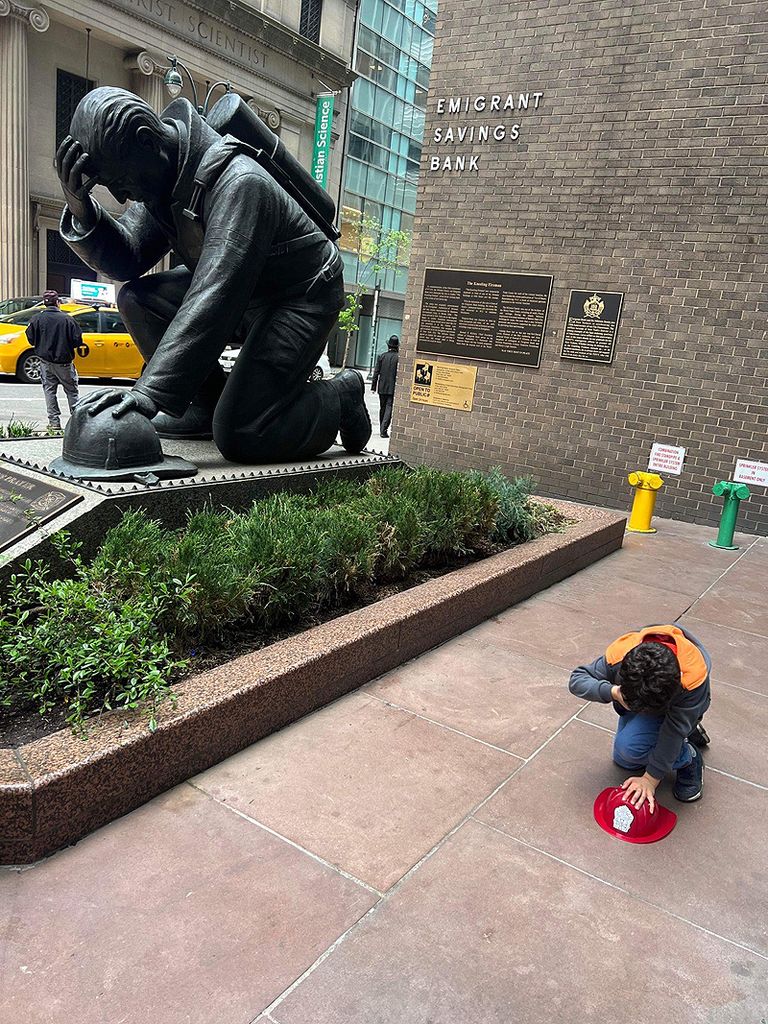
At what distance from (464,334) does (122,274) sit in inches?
223

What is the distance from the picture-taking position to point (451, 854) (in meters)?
2.59

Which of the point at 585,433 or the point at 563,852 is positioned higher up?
the point at 585,433

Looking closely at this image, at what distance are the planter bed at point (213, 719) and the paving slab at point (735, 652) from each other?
140 centimetres

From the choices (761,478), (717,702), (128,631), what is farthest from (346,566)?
(761,478)

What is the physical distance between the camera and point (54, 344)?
33.3 feet

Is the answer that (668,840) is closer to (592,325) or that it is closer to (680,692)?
(680,692)

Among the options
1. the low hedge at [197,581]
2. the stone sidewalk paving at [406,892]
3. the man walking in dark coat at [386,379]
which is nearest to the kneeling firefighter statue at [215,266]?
the low hedge at [197,581]

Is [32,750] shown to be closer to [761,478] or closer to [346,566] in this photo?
[346,566]

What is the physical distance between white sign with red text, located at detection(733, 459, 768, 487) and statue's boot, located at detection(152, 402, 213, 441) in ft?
18.8

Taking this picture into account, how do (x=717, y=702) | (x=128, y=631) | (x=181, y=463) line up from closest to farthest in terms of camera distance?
(x=128, y=631) < (x=717, y=702) < (x=181, y=463)

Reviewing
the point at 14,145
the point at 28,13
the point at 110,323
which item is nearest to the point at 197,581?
the point at 110,323

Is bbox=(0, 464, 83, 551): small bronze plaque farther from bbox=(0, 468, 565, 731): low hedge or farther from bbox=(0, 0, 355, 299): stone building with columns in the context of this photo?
bbox=(0, 0, 355, 299): stone building with columns

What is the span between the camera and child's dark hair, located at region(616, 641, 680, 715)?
2650mm

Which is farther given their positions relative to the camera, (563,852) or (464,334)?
(464,334)
